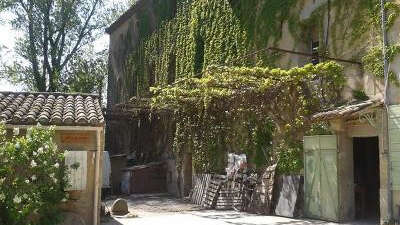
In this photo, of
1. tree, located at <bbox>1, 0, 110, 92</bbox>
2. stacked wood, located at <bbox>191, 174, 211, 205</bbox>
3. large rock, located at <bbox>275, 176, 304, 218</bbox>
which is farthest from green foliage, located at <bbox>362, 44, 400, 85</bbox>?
tree, located at <bbox>1, 0, 110, 92</bbox>

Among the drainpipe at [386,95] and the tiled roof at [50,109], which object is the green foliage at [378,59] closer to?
the drainpipe at [386,95]

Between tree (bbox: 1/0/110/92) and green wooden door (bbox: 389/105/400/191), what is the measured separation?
26.1m

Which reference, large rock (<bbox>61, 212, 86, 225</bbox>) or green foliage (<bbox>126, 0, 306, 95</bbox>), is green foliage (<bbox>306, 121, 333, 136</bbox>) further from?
large rock (<bbox>61, 212, 86, 225</bbox>)

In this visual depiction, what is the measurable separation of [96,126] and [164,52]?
15.0m

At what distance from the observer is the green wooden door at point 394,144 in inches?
478

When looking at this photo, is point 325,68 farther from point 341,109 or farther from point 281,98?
point 281,98

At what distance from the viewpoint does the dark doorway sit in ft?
48.1

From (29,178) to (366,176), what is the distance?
10218mm

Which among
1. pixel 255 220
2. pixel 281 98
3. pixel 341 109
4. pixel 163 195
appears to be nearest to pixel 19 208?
pixel 255 220

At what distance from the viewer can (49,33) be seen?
1326 inches

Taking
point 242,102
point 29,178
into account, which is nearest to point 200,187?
point 242,102

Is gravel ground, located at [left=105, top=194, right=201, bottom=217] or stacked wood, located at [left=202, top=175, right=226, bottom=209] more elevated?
stacked wood, located at [left=202, top=175, right=226, bottom=209]

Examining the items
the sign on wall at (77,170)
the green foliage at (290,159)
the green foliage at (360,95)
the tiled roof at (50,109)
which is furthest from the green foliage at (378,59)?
the sign on wall at (77,170)

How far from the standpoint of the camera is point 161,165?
988 inches
